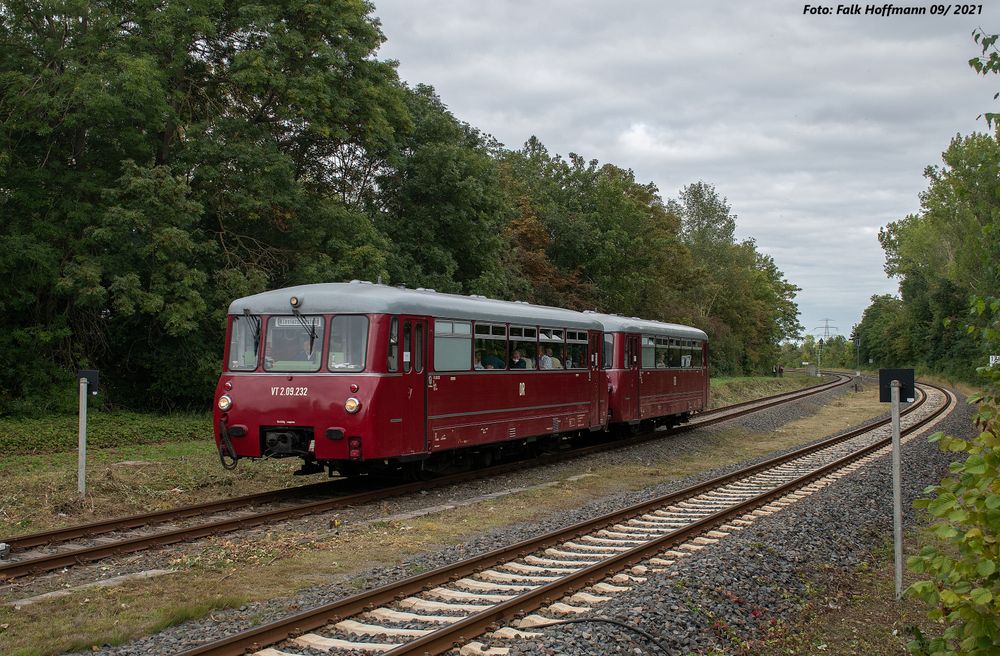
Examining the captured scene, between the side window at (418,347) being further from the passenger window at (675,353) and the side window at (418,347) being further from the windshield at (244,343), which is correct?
the passenger window at (675,353)

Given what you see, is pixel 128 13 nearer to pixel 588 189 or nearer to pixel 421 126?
pixel 421 126

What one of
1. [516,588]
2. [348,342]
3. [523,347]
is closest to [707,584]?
[516,588]

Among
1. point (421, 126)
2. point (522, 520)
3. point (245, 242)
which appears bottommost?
point (522, 520)

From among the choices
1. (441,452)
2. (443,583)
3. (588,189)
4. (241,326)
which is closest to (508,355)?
(441,452)

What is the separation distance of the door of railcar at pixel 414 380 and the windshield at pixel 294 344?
1241mm

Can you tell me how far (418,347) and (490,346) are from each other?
7.98 feet

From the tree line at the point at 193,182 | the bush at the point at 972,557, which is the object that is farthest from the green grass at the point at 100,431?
the bush at the point at 972,557

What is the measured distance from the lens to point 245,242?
23.3 metres

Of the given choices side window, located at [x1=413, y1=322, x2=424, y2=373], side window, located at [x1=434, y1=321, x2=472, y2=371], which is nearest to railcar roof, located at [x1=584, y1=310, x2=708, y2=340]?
side window, located at [x1=434, y1=321, x2=472, y2=371]

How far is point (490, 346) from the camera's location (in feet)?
51.5

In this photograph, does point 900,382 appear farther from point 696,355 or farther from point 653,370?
point 696,355

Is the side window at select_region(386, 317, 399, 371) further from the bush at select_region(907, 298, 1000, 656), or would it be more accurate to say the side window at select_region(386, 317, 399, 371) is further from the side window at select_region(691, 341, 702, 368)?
the side window at select_region(691, 341, 702, 368)

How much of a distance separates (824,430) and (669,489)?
48.4 feet

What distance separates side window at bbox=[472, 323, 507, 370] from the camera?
15.3m
